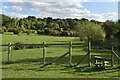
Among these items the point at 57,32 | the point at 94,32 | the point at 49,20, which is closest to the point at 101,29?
the point at 94,32

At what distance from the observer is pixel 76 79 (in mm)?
12492

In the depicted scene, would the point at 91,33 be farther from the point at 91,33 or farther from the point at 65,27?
the point at 65,27


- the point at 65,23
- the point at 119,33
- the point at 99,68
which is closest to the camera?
the point at 99,68

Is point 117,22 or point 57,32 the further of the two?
point 57,32

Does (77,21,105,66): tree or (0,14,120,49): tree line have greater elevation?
(0,14,120,49): tree line

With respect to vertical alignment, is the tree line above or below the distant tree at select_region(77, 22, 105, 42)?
above

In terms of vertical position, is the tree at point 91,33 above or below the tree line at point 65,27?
below

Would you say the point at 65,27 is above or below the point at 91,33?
above

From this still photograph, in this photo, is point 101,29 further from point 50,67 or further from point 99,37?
point 50,67

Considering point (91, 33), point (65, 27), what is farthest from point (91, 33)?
point (65, 27)

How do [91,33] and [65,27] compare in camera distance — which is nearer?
[91,33]

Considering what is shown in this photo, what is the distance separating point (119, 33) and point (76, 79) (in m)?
30.6

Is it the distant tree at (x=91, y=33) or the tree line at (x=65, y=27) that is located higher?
the tree line at (x=65, y=27)

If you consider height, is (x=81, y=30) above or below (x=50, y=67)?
above
